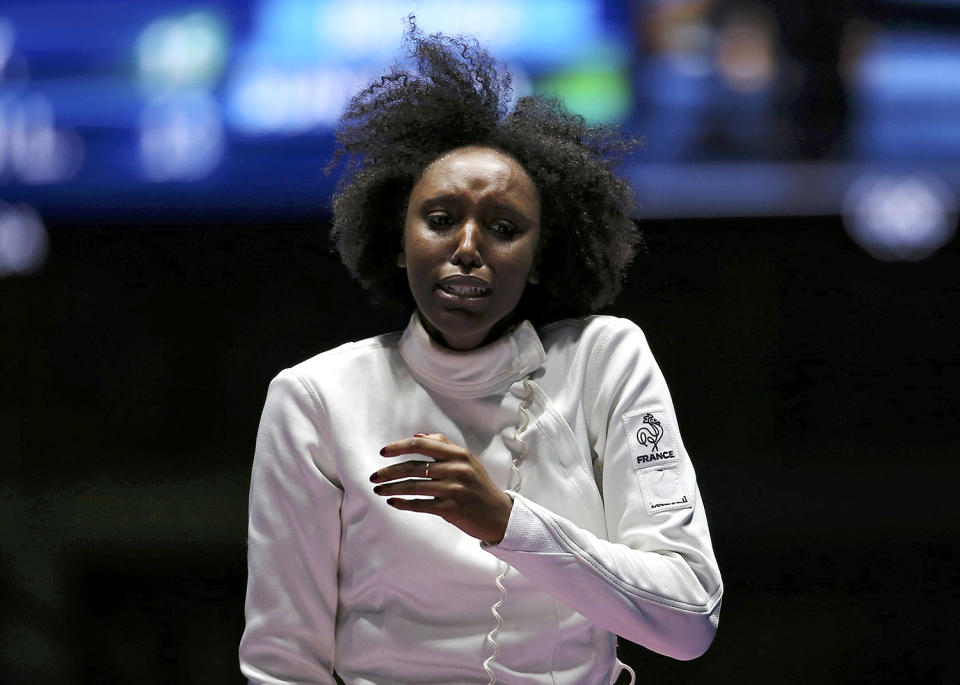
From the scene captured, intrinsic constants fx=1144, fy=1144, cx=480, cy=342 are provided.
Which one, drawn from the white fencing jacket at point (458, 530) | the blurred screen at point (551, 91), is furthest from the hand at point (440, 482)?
the blurred screen at point (551, 91)

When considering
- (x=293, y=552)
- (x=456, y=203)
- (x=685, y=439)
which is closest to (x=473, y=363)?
(x=456, y=203)

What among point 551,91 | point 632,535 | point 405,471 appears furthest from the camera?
point 551,91

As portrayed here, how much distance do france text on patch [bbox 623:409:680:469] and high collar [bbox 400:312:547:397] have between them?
143 millimetres

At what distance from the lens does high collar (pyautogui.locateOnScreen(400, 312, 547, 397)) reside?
4.57ft

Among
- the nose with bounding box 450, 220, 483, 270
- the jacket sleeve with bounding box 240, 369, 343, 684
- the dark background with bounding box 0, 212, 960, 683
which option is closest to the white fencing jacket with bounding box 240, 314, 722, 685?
the jacket sleeve with bounding box 240, 369, 343, 684

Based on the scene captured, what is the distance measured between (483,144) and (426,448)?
491mm

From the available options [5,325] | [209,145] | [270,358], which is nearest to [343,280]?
[270,358]

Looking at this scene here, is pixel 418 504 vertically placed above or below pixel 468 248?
below

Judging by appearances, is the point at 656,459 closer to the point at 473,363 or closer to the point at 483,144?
the point at 473,363

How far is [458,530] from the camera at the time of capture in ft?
4.35

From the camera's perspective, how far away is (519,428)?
54.2 inches

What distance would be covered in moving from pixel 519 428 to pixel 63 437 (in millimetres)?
1329

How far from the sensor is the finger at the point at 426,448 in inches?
44.1

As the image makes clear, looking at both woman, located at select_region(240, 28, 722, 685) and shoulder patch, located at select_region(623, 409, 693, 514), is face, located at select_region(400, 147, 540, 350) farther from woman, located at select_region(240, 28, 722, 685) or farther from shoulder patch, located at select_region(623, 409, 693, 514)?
shoulder patch, located at select_region(623, 409, 693, 514)
